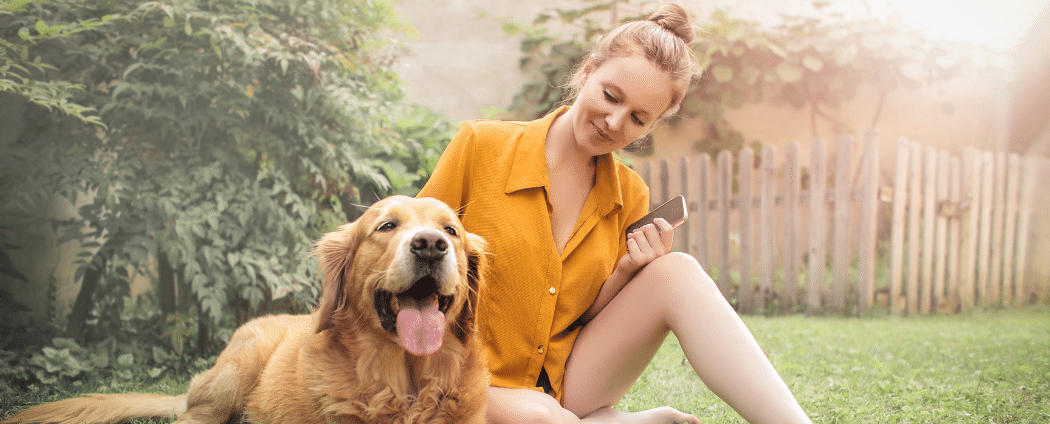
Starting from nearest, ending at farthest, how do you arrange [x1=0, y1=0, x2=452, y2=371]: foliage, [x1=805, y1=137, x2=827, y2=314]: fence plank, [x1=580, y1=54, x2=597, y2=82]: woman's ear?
1. [x1=580, y1=54, x2=597, y2=82]: woman's ear
2. [x1=0, y1=0, x2=452, y2=371]: foliage
3. [x1=805, y1=137, x2=827, y2=314]: fence plank

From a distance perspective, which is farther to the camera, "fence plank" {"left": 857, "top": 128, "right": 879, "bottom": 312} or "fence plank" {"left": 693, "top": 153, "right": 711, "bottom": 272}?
"fence plank" {"left": 693, "top": 153, "right": 711, "bottom": 272}

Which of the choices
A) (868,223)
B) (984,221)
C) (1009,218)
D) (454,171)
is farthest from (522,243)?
(1009,218)

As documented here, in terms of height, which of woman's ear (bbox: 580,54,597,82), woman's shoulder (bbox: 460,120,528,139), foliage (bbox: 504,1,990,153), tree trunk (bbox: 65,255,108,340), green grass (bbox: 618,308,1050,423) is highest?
foliage (bbox: 504,1,990,153)

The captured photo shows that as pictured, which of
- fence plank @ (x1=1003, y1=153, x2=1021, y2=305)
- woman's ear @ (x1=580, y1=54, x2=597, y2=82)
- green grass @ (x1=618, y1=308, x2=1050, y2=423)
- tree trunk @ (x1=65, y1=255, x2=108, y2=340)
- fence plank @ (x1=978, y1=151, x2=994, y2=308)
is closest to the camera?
woman's ear @ (x1=580, y1=54, x2=597, y2=82)

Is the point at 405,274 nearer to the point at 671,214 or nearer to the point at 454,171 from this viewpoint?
the point at 454,171

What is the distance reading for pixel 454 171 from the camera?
6.97 ft

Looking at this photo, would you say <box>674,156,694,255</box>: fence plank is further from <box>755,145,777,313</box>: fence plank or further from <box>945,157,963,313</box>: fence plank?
<box>945,157,963,313</box>: fence plank

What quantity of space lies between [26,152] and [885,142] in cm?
857

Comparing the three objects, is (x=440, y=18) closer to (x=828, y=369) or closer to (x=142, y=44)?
(x=142, y=44)

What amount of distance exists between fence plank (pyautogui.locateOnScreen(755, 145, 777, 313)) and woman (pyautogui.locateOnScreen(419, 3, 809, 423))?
156 inches

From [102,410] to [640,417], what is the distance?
1.91m

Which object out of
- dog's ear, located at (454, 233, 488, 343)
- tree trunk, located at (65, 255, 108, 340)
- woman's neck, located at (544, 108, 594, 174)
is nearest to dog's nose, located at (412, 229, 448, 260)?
dog's ear, located at (454, 233, 488, 343)

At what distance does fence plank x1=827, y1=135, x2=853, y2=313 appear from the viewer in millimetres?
5508

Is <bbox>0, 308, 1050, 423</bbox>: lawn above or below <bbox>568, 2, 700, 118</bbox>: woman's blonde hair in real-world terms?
below
